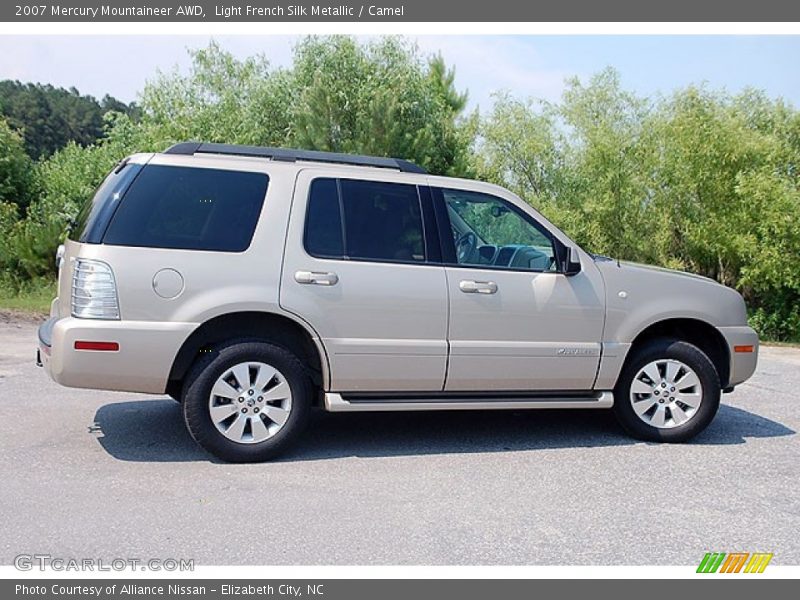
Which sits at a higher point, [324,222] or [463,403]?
[324,222]

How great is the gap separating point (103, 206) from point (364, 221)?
1.71 meters

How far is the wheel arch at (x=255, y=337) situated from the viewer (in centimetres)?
523

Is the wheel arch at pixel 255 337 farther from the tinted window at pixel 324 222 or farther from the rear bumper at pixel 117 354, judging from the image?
the tinted window at pixel 324 222

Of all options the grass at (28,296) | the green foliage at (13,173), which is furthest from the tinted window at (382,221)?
the green foliage at (13,173)

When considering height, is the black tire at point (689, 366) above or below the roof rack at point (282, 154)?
below

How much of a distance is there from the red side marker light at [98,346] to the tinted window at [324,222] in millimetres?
1370

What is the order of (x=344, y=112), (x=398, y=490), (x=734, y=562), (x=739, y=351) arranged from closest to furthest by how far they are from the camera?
(x=734, y=562) < (x=398, y=490) < (x=739, y=351) < (x=344, y=112)

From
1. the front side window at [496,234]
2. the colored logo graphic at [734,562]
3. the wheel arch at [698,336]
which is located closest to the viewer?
the colored logo graphic at [734,562]

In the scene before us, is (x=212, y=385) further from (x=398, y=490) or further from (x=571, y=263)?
(x=571, y=263)

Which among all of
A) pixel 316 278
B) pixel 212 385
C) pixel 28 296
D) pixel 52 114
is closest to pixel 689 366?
pixel 316 278

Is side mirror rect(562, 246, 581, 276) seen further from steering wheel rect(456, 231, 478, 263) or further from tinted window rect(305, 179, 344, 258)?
tinted window rect(305, 179, 344, 258)

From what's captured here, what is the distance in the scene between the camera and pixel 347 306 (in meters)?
5.41

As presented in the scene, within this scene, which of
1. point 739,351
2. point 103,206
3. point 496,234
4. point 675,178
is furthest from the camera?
point 675,178

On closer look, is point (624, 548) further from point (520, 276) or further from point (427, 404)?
point (520, 276)
